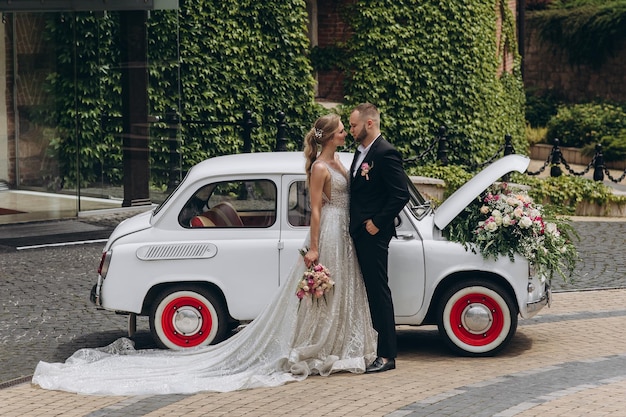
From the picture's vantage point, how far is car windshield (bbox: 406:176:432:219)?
9.95 m

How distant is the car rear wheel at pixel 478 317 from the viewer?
9688mm

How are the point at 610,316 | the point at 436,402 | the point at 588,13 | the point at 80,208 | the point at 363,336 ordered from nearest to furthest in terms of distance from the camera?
the point at 436,402 < the point at 363,336 < the point at 610,316 < the point at 80,208 < the point at 588,13

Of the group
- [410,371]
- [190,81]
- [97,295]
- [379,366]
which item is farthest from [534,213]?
[190,81]

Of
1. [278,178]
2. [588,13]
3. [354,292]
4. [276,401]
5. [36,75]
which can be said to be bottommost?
[276,401]

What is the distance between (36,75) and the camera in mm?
18031

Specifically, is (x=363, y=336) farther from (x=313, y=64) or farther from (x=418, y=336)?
(x=313, y=64)

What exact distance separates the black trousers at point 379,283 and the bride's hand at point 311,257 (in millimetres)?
320

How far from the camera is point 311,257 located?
365 inches

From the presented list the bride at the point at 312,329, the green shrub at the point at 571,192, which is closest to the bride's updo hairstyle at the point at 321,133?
the bride at the point at 312,329

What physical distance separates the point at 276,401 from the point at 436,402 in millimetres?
1045

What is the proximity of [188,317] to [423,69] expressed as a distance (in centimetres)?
1367

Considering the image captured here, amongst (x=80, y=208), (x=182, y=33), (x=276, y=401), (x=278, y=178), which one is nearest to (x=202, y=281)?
(x=278, y=178)

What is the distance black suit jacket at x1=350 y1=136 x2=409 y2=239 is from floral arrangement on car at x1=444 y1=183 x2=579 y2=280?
679mm

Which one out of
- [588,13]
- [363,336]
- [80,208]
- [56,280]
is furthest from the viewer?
[588,13]
